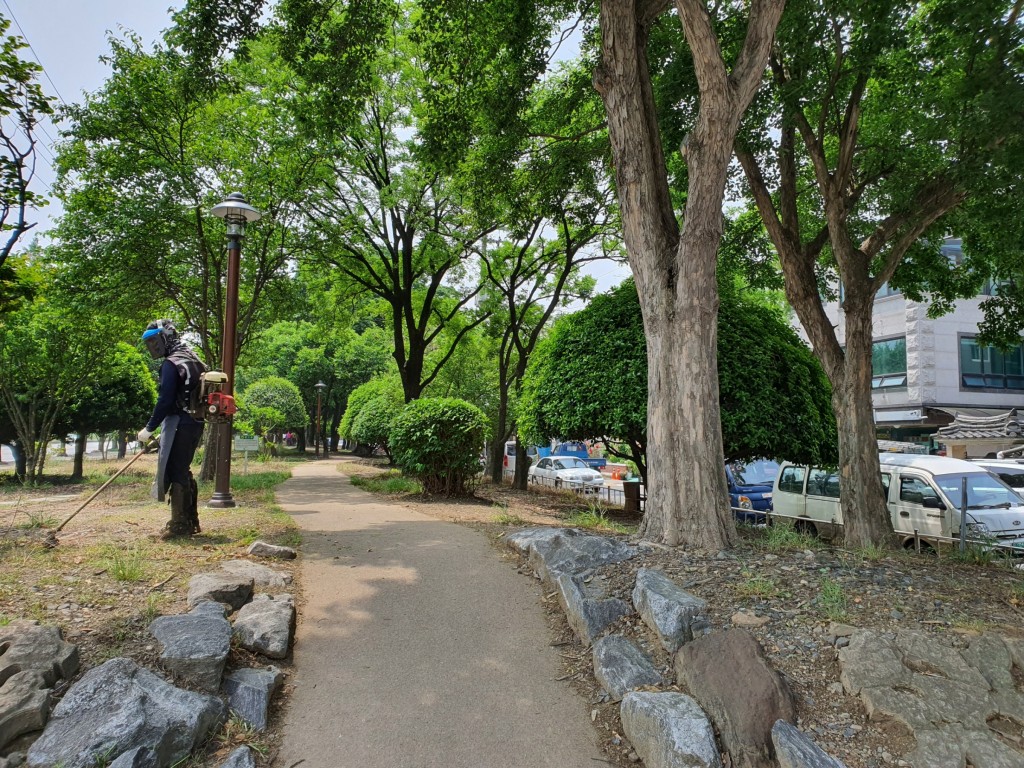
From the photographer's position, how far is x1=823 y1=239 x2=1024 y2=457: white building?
24828mm

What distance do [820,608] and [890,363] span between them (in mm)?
26522

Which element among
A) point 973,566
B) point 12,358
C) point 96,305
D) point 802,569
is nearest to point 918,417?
point 973,566

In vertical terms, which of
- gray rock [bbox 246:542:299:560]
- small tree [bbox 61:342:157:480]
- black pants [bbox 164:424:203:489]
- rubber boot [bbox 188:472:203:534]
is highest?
small tree [bbox 61:342:157:480]

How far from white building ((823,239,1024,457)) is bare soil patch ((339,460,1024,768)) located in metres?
21.5

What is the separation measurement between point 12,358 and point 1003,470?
888 inches

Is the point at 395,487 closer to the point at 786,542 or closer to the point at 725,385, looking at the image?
the point at 725,385

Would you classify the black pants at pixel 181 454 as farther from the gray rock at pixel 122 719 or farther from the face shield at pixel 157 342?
the gray rock at pixel 122 719

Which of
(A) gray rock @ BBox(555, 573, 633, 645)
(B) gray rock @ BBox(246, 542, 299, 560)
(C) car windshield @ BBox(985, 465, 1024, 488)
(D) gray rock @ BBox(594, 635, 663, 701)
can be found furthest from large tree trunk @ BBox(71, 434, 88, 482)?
(C) car windshield @ BBox(985, 465, 1024, 488)

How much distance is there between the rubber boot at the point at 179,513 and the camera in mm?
6617

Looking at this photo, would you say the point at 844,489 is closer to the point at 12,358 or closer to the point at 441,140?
the point at 441,140

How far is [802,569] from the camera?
5.03 metres

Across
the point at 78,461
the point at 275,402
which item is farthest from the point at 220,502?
the point at 275,402

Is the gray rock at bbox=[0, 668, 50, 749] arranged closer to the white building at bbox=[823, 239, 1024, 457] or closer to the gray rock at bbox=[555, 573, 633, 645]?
the gray rock at bbox=[555, 573, 633, 645]

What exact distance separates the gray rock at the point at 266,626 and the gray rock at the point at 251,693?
31 cm
